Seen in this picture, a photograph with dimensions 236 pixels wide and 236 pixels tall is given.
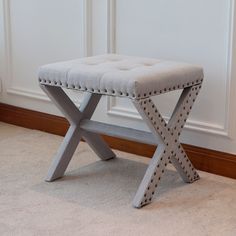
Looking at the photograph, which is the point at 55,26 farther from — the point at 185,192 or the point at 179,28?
the point at 185,192

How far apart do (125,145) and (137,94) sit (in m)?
0.80

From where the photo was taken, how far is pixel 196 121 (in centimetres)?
246

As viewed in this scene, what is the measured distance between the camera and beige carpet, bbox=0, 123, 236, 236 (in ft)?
6.40

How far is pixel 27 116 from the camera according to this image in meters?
3.13

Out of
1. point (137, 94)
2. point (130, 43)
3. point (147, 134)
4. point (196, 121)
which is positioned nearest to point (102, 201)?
point (147, 134)

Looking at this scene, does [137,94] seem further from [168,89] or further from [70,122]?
[70,122]

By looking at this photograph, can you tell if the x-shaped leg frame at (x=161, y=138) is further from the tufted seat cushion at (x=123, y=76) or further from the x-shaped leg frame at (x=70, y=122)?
the x-shaped leg frame at (x=70, y=122)

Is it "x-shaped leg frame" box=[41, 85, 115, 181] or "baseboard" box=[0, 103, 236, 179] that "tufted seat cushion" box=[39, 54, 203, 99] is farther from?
"baseboard" box=[0, 103, 236, 179]

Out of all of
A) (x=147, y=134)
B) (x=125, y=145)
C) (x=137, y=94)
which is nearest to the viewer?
(x=137, y=94)

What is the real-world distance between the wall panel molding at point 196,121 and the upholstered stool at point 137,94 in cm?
15

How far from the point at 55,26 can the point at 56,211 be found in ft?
3.71

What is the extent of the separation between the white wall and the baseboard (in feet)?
0.11

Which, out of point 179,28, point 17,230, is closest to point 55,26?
point 179,28

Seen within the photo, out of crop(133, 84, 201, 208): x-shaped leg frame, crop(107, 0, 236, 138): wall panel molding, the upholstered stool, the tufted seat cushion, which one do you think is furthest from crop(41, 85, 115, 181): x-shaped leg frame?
crop(133, 84, 201, 208): x-shaped leg frame
